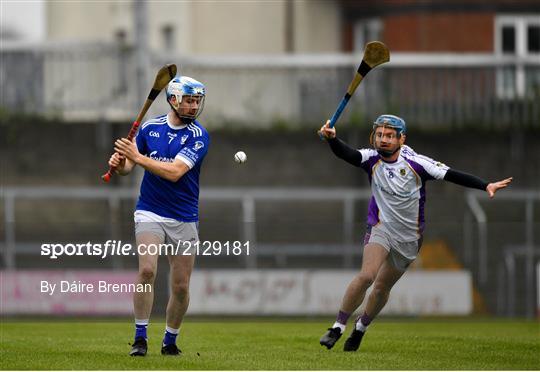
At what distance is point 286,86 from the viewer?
110 ft

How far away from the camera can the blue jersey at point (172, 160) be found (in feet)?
43.5

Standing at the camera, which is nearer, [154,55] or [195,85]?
[195,85]

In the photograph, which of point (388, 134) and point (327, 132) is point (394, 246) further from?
point (327, 132)

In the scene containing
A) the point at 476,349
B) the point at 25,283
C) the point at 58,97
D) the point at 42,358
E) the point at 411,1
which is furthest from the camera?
the point at 411,1

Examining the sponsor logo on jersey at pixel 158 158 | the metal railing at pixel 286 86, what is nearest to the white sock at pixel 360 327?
the sponsor logo on jersey at pixel 158 158

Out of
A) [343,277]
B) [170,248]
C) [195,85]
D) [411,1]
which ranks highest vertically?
[411,1]

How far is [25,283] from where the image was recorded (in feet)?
84.5

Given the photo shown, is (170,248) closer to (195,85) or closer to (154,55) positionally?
(195,85)

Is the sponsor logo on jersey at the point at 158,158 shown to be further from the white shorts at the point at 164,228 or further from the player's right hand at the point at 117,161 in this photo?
the white shorts at the point at 164,228

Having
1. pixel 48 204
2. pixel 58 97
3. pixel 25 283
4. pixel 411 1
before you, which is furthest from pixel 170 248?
pixel 411 1

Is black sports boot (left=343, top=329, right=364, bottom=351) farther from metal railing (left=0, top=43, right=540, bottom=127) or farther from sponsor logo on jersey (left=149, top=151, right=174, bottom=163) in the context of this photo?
metal railing (left=0, top=43, right=540, bottom=127)

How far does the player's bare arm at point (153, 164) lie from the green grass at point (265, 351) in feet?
5.15

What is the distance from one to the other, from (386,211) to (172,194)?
7.11ft

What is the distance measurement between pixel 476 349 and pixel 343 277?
11.9 metres
